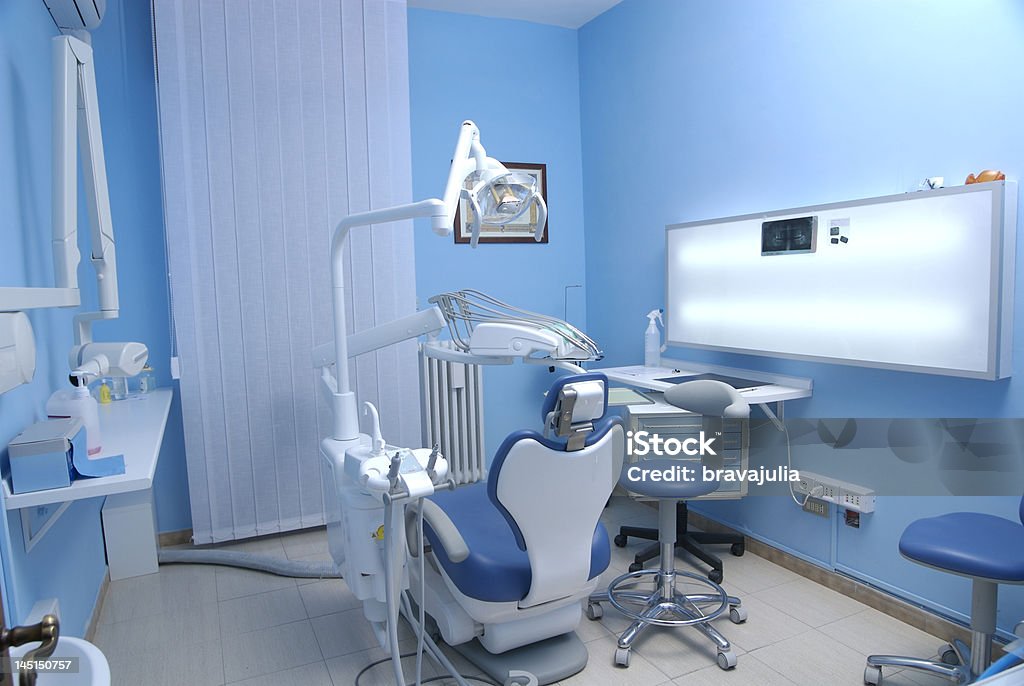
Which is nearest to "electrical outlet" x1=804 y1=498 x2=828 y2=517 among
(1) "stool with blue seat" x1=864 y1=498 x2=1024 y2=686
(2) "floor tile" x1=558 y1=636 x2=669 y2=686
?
(1) "stool with blue seat" x1=864 y1=498 x2=1024 y2=686

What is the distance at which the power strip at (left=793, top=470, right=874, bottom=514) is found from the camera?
2.67 metres

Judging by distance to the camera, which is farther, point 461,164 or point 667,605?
point 667,605

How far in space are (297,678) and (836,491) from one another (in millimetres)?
2168

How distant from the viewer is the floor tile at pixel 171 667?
234 cm

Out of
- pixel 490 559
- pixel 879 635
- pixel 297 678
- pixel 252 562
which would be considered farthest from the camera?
pixel 252 562

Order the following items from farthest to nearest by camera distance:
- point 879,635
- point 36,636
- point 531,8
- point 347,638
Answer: point 531,8 < point 347,638 < point 879,635 < point 36,636

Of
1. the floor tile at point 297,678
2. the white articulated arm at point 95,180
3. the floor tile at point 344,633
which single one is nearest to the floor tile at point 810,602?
the floor tile at point 344,633

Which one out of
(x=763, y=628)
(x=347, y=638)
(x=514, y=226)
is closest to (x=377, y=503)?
(x=347, y=638)

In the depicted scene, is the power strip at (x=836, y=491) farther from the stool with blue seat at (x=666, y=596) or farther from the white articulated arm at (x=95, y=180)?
the white articulated arm at (x=95, y=180)

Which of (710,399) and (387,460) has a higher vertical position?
(710,399)

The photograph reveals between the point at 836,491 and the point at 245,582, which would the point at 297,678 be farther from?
the point at 836,491

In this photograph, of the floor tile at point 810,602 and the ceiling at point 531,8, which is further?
the ceiling at point 531,8

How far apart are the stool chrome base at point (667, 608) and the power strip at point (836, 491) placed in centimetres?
57

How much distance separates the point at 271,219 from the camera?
134 inches
